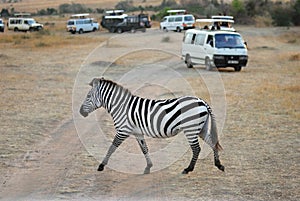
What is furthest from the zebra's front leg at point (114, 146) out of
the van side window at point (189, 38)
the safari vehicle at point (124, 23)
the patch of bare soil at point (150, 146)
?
the safari vehicle at point (124, 23)

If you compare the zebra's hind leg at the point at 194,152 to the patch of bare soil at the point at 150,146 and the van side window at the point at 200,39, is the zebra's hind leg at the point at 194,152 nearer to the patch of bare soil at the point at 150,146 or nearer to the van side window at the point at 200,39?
the patch of bare soil at the point at 150,146

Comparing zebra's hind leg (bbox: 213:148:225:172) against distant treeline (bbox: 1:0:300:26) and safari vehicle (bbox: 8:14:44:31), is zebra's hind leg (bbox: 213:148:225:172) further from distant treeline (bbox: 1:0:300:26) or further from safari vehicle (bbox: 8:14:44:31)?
distant treeline (bbox: 1:0:300:26)

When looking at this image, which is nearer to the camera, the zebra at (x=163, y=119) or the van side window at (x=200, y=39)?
the zebra at (x=163, y=119)

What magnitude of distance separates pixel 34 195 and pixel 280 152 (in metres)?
4.65

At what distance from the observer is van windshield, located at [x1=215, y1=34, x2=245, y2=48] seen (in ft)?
88.5

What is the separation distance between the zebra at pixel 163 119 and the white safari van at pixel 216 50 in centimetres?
1666

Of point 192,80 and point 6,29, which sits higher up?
point 192,80

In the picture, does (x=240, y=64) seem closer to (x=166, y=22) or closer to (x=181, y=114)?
(x=181, y=114)

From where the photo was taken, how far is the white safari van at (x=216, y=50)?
26.6 metres

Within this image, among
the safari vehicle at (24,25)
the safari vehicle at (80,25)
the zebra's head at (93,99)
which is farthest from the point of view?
the safari vehicle at (24,25)

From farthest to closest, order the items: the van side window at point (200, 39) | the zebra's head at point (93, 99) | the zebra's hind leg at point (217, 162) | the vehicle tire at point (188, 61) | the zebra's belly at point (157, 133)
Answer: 1. the vehicle tire at point (188, 61)
2. the van side window at point (200, 39)
3. the zebra's head at point (93, 99)
4. the zebra's hind leg at point (217, 162)
5. the zebra's belly at point (157, 133)

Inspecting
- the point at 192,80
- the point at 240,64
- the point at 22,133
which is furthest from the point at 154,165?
the point at 240,64

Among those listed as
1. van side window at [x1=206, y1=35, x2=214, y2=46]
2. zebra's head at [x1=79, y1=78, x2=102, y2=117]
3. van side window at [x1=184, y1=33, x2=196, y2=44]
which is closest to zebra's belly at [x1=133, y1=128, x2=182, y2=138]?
zebra's head at [x1=79, y1=78, x2=102, y2=117]

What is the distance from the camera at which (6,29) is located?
71.8m
